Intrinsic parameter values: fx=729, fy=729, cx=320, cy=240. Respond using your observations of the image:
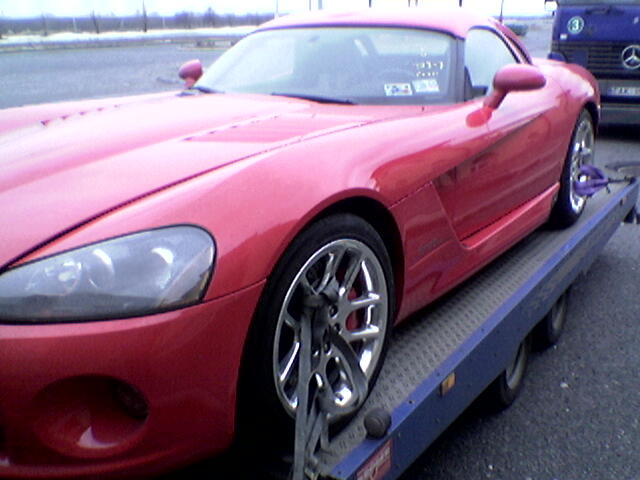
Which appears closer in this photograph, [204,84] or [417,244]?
[417,244]

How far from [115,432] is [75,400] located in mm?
120

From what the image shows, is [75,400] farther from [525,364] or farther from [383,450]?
[525,364]

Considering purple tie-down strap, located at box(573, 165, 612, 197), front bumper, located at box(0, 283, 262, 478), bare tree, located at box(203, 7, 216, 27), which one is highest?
front bumper, located at box(0, 283, 262, 478)

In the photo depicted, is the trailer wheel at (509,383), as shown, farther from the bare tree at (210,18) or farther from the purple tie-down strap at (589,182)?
the bare tree at (210,18)

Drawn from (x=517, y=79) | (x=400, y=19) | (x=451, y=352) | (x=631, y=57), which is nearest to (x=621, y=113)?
(x=631, y=57)

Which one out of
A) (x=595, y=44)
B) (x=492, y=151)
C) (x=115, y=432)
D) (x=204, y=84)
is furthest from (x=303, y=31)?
(x=595, y=44)

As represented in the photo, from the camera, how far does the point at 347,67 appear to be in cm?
320

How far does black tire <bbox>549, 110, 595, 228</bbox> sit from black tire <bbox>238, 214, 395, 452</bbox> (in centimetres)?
196

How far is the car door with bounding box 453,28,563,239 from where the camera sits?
282 centimetres

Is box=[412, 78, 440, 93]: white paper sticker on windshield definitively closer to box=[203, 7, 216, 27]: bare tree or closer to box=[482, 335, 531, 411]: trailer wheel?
box=[482, 335, 531, 411]: trailer wheel

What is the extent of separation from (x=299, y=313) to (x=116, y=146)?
2.55 ft

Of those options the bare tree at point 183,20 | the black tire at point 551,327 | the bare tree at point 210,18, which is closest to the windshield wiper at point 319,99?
the black tire at point 551,327

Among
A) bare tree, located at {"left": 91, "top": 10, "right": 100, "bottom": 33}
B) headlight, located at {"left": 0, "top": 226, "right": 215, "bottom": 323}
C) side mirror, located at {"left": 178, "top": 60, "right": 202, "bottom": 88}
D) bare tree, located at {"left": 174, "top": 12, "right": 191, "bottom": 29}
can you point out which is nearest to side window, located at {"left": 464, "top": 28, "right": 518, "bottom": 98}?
side mirror, located at {"left": 178, "top": 60, "right": 202, "bottom": 88}

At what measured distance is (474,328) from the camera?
2598 mm
